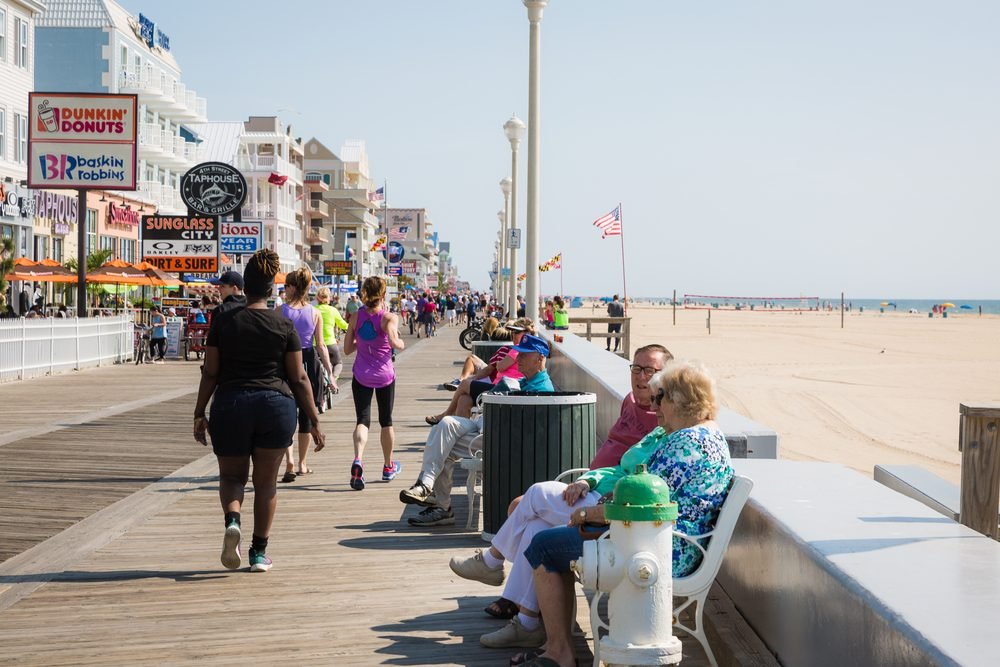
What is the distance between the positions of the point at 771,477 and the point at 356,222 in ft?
415

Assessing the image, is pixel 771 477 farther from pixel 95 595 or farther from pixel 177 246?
pixel 177 246

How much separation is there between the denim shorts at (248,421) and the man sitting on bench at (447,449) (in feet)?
5.55

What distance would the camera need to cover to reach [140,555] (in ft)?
23.3

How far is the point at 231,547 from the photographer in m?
6.41

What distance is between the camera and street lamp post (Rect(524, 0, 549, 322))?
17.3 m

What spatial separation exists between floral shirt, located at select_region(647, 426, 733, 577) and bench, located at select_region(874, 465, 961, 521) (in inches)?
89.4

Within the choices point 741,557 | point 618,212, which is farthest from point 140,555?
point 618,212

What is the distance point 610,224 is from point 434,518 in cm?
3231

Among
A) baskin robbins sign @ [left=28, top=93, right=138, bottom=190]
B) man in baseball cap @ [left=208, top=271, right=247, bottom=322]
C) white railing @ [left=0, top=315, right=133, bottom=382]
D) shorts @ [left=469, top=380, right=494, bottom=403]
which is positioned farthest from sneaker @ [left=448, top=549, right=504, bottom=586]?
baskin robbins sign @ [left=28, top=93, right=138, bottom=190]

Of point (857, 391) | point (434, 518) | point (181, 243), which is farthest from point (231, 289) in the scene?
point (857, 391)

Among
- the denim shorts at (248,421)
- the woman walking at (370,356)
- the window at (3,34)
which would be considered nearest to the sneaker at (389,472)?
the woman walking at (370,356)

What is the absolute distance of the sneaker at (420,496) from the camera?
26.1ft

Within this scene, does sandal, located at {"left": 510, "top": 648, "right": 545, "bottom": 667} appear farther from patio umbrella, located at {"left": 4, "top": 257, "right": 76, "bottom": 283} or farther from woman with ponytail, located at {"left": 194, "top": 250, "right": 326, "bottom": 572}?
patio umbrella, located at {"left": 4, "top": 257, "right": 76, "bottom": 283}

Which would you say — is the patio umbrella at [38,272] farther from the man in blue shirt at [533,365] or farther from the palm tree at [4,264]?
the man in blue shirt at [533,365]
